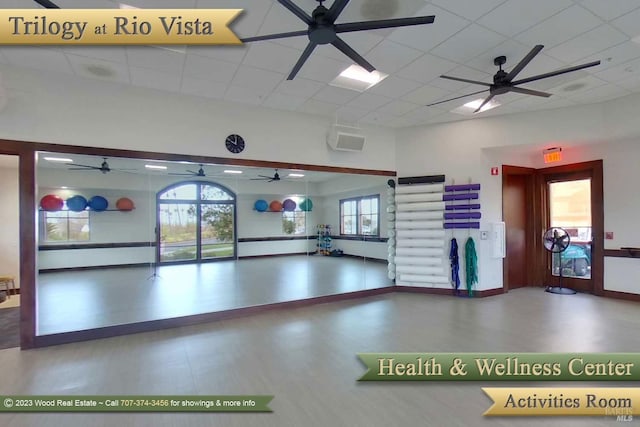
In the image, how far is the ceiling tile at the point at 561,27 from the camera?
3082mm

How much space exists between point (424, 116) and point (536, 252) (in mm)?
4367

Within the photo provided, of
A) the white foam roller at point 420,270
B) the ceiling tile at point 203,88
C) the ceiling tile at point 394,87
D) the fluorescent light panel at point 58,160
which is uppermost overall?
the ceiling tile at point 394,87

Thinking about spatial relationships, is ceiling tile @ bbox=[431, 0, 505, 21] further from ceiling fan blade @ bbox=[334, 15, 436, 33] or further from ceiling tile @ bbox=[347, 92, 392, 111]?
ceiling tile @ bbox=[347, 92, 392, 111]

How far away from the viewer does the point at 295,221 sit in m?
6.13

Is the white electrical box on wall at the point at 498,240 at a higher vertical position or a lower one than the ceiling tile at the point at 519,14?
lower

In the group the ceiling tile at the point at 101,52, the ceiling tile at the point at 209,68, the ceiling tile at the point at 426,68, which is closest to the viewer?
the ceiling tile at the point at 101,52

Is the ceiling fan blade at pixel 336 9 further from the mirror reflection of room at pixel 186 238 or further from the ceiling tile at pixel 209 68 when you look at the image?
the mirror reflection of room at pixel 186 238

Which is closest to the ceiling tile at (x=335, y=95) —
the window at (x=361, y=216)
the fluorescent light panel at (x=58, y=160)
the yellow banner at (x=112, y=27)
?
the window at (x=361, y=216)

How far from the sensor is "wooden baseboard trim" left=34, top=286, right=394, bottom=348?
12.7ft

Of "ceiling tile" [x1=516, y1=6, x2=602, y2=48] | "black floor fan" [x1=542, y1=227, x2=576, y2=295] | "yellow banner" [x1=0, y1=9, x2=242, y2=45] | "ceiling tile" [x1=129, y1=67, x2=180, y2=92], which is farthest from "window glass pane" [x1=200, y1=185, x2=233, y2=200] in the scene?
"black floor fan" [x1=542, y1=227, x2=576, y2=295]

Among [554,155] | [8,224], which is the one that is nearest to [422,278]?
[554,155]

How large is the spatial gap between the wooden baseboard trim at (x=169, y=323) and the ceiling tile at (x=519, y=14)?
15.9 feet

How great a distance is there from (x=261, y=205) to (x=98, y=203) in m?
2.66

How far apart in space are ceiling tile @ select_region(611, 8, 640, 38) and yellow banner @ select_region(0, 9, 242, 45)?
399cm
